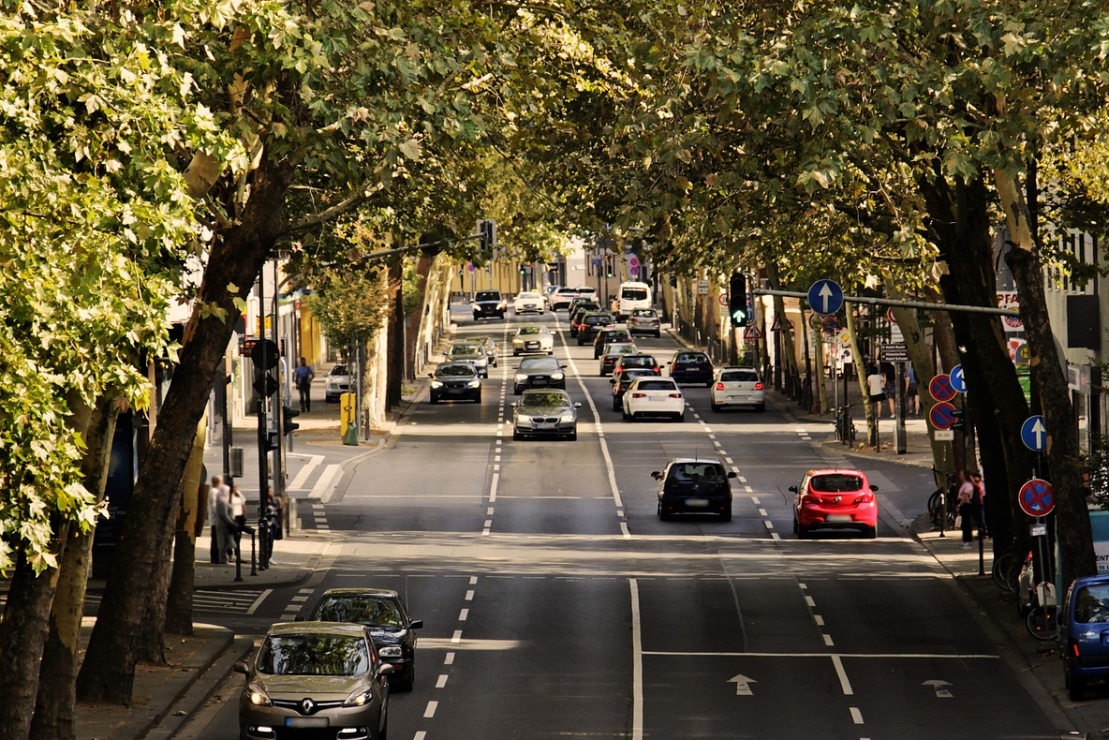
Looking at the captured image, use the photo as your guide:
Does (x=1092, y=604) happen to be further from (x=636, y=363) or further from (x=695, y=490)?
(x=636, y=363)

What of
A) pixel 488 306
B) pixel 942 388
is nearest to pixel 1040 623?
pixel 942 388

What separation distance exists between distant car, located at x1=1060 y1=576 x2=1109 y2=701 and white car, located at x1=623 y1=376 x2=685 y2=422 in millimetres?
41673

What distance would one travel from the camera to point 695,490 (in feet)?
141

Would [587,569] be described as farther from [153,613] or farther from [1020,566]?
[153,613]

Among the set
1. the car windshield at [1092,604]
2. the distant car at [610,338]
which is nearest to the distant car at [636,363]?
the distant car at [610,338]

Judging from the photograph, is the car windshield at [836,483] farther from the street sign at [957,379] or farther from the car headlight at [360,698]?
the car headlight at [360,698]

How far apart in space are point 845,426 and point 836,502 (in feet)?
55.0

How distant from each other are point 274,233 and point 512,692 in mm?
6345

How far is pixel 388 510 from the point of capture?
4469cm

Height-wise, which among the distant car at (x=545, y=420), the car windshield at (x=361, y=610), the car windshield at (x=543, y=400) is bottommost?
the car windshield at (x=361, y=610)

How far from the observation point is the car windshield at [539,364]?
7562cm

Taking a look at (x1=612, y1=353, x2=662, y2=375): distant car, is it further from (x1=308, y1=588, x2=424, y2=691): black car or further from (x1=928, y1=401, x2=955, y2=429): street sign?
(x1=308, y1=588, x2=424, y2=691): black car

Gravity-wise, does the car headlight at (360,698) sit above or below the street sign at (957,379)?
below

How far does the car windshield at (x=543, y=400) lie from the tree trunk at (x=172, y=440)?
3647 centimetres
